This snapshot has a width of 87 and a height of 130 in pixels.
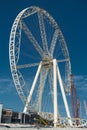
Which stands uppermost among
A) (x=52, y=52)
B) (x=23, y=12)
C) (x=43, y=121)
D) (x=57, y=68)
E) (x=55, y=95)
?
(x=23, y=12)

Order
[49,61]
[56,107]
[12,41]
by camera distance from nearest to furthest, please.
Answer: [12,41]
[56,107]
[49,61]

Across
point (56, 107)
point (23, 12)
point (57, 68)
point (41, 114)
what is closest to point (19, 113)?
point (41, 114)

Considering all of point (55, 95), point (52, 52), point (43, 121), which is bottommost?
point (43, 121)

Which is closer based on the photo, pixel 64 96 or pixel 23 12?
pixel 23 12

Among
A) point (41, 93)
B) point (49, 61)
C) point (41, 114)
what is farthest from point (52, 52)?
point (41, 114)

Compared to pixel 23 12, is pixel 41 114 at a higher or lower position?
lower

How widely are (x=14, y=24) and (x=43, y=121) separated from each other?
25.8 m

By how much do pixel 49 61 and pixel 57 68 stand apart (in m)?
2.72

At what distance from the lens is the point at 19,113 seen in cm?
6762

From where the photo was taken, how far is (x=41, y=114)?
222 ft

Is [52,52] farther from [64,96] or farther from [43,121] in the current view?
[43,121]

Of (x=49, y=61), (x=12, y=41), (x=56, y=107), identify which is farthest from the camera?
(x=49, y=61)

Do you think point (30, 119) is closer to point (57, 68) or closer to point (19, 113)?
point (19, 113)

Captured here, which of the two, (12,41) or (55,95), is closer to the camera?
(12,41)
